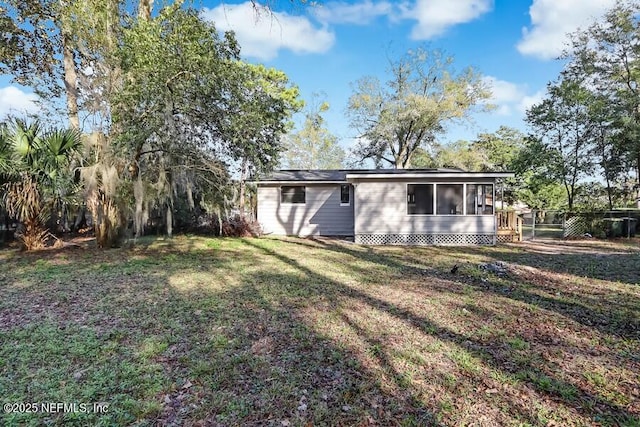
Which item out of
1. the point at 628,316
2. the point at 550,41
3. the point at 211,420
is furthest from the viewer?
the point at 550,41

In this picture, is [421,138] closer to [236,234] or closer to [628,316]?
[236,234]

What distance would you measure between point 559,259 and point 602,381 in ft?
23.2

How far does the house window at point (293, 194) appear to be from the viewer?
14172 mm

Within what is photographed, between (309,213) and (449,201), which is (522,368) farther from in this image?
(309,213)

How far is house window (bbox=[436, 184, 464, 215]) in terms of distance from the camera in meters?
12.0

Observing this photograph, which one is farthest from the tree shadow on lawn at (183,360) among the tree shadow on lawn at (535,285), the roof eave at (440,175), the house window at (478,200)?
the house window at (478,200)

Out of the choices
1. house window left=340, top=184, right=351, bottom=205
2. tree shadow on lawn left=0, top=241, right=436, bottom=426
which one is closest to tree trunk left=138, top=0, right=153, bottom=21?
tree shadow on lawn left=0, top=241, right=436, bottom=426

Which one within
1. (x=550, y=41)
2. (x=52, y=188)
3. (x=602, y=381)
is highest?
(x=550, y=41)

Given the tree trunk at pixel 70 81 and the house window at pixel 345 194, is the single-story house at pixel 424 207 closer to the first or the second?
the house window at pixel 345 194

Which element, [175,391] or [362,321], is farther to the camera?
[362,321]

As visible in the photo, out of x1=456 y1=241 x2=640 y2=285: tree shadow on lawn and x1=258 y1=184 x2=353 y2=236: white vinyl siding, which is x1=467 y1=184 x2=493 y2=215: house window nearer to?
x1=456 y1=241 x2=640 y2=285: tree shadow on lawn

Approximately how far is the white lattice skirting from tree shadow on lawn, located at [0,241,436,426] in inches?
271

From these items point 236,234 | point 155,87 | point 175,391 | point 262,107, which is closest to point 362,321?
point 175,391

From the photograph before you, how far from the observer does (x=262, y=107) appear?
800 centimetres
